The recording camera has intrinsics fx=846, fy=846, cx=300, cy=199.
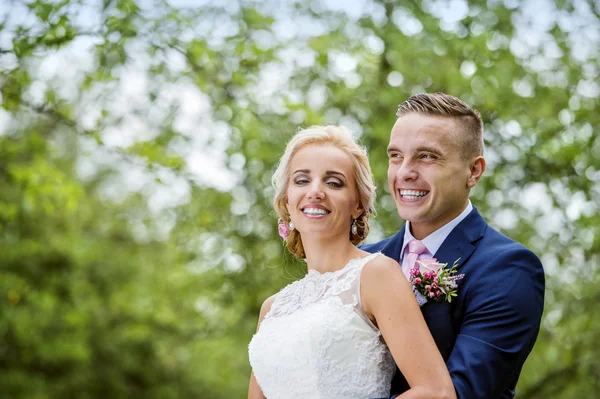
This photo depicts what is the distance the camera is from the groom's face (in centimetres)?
378

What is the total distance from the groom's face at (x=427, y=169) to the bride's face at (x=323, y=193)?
222 mm

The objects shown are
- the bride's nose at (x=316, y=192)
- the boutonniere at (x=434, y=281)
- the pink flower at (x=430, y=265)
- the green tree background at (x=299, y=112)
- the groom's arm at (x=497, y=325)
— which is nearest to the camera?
the groom's arm at (x=497, y=325)

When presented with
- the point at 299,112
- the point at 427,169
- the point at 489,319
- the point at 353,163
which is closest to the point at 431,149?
the point at 427,169

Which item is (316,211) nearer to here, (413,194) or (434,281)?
(413,194)

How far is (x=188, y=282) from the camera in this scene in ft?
39.7

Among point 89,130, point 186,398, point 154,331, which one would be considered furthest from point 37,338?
point 89,130

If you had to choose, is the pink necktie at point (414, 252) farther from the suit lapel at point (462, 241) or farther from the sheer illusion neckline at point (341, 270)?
the sheer illusion neckline at point (341, 270)

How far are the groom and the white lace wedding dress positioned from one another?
18 centimetres

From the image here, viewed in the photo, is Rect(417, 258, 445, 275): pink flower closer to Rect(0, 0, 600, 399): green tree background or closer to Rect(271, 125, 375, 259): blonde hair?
Rect(271, 125, 375, 259): blonde hair

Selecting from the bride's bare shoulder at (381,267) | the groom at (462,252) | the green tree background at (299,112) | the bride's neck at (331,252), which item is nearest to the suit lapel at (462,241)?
the groom at (462,252)

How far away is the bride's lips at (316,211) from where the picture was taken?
389cm

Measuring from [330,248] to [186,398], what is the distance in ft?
Answer: 53.8

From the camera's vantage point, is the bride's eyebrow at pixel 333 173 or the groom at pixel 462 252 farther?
the bride's eyebrow at pixel 333 173

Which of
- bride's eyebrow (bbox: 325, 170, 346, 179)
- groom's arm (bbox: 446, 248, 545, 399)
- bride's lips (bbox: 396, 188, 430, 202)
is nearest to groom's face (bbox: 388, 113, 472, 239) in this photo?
bride's lips (bbox: 396, 188, 430, 202)
